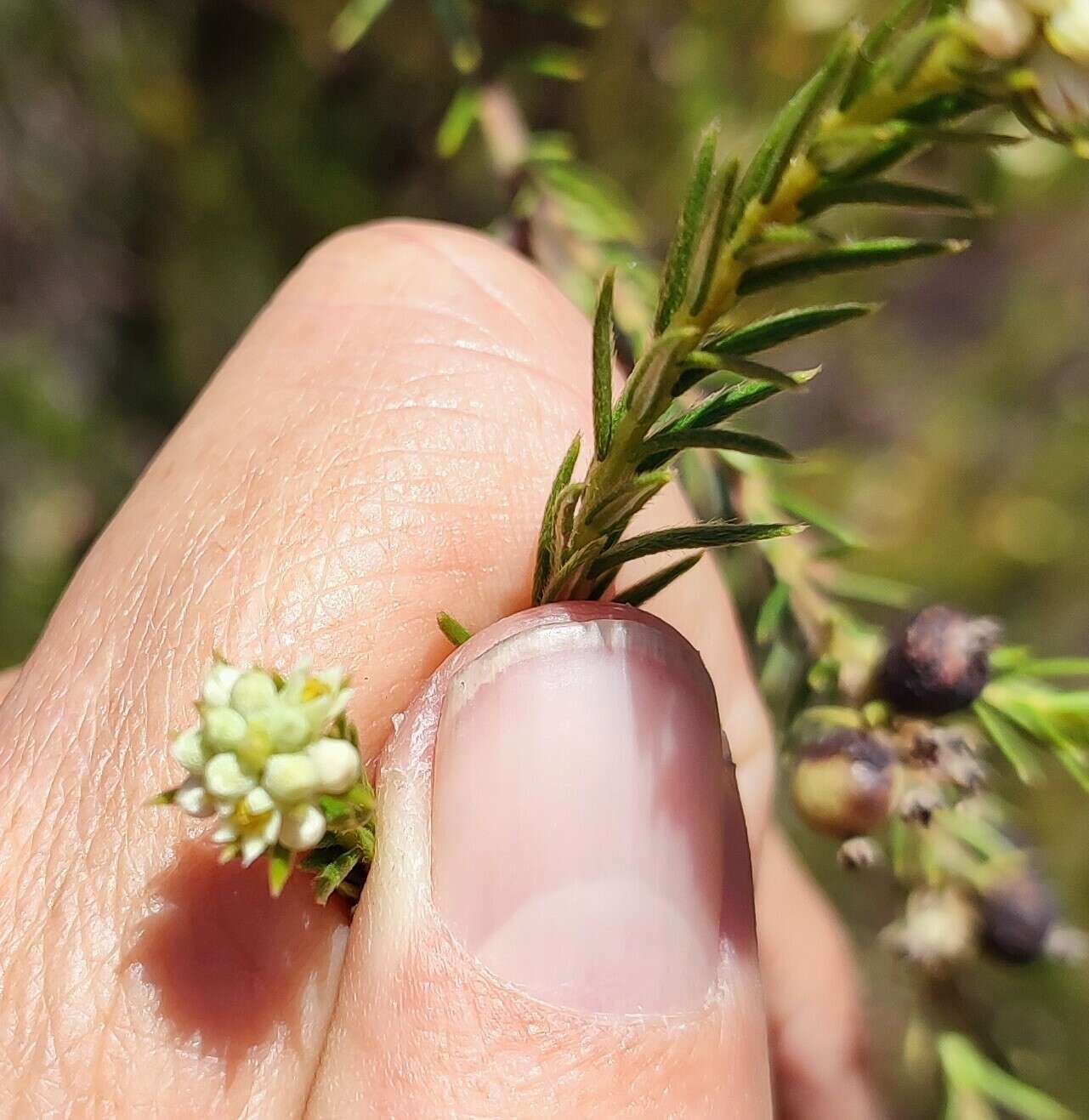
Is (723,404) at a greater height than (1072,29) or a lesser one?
lesser

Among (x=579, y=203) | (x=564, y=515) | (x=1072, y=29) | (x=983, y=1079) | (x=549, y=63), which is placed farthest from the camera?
(x=579, y=203)

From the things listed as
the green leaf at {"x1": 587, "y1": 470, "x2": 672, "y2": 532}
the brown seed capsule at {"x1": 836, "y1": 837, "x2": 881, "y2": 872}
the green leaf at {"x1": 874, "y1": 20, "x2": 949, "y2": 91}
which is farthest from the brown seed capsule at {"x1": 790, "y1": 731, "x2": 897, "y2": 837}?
the green leaf at {"x1": 874, "y1": 20, "x2": 949, "y2": 91}

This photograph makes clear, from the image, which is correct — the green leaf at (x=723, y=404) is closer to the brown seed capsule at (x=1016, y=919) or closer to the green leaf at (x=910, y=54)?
the green leaf at (x=910, y=54)

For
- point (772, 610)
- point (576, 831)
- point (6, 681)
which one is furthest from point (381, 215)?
point (576, 831)

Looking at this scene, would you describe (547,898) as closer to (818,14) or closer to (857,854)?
(857,854)

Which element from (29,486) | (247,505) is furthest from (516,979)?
(29,486)

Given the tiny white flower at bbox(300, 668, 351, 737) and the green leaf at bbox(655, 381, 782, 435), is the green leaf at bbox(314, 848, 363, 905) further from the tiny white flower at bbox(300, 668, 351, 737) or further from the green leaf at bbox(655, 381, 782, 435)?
the green leaf at bbox(655, 381, 782, 435)
